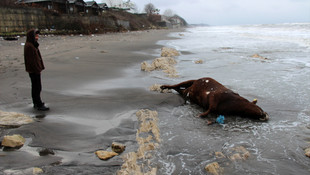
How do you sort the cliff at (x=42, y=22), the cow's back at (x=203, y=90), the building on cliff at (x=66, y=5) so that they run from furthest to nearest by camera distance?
the building on cliff at (x=66, y=5) → the cliff at (x=42, y=22) → the cow's back at (x=203, y=90)

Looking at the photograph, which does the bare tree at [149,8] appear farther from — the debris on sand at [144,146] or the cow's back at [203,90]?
the debris on sand at [144,146]

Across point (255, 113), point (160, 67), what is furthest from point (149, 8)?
point (255, 113)

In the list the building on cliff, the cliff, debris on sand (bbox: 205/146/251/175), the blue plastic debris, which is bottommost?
debris on sand (bbox: 205/146/251/175)

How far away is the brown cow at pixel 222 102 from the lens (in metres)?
4.40

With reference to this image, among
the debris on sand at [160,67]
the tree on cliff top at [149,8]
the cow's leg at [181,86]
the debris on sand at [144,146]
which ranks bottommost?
the debris on sand at [144,146]

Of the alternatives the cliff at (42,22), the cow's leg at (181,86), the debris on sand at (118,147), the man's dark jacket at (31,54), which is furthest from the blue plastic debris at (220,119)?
the cliff at (42,22)

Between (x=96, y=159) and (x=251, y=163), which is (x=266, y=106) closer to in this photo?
(x=251, y=163)

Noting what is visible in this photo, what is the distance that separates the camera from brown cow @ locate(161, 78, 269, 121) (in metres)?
4.40

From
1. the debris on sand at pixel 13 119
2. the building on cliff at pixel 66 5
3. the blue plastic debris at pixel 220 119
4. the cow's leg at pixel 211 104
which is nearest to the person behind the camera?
the debris on sand at pixel 13 119

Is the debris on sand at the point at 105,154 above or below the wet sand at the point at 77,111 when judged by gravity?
below

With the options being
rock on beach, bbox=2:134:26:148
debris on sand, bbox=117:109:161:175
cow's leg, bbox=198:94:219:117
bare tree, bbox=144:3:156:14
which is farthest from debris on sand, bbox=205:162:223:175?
bare tree, bbox=144:3:156:14

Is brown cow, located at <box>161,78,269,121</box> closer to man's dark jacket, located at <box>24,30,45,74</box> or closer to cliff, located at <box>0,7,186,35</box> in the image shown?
man's dark jacket, located at <box>24,30,45,74</box>

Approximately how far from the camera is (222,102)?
4582 millimetres

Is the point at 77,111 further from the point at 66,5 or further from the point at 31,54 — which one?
the point at 66,5
